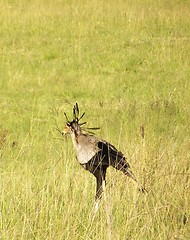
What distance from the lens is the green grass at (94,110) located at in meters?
4.38

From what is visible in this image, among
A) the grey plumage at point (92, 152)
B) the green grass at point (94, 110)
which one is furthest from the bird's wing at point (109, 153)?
the green grass at point (94, 110)

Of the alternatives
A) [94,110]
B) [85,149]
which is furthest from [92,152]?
[94,110]

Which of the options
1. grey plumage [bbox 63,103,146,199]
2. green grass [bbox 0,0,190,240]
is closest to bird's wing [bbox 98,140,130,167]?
grey plumage [bbox 63,103,146,199]

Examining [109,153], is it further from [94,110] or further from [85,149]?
[94,110]

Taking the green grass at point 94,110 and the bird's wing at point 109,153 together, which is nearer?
the bird's wing at point 109,153

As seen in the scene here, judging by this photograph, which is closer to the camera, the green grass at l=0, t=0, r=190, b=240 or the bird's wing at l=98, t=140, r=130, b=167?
the bird's wing at l=98, t=140, r=130, b=167

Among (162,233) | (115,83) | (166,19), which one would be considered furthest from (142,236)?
(166,19)

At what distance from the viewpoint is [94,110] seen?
9.94 meters

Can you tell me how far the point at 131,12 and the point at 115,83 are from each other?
3.99 metres

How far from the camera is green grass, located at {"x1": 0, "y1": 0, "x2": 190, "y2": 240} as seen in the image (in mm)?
4375

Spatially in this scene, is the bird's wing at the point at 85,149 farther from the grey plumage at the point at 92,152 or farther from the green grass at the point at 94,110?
the green grass at the point at 94,110

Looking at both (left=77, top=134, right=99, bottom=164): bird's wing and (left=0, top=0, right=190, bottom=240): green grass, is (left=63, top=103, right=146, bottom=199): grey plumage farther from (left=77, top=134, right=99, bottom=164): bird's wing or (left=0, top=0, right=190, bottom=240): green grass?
(left=0, top=0, right=190, bottom=240): green grass

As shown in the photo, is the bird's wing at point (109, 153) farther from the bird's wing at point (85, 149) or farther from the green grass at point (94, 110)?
the green grass at point (94, 110)

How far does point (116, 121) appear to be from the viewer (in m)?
9.21
